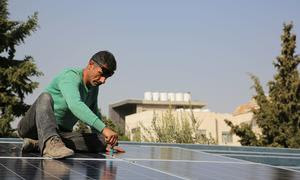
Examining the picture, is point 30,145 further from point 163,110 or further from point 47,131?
point 163,110

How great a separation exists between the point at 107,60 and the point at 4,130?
71.5 feet

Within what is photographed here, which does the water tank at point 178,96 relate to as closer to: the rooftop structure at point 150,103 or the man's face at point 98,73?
the rooftop structure at point 150,103

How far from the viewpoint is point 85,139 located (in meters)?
6.41

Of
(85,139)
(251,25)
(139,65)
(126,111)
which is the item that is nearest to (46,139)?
(85,139)

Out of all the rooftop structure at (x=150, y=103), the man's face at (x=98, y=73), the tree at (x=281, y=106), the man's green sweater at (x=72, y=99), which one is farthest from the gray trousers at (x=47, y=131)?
the rooftop structure at (x=150, y=103)

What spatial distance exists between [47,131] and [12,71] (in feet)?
73.7

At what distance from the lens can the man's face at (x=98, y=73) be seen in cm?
588

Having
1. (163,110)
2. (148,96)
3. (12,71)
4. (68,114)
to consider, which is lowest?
(68,114)

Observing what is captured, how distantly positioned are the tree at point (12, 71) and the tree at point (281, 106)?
1000 centimetres

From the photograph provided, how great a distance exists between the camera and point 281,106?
2686 centimetres

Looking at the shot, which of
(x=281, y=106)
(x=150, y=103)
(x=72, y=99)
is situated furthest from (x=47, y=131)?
(x=150, y=103)

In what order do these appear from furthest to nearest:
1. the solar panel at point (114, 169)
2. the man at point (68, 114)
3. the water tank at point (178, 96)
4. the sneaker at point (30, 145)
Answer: the water tank at point (178, 96)
the sneaker at point (30, 145)
the man at point (68, 114)
the solar panel at point (114, 169)

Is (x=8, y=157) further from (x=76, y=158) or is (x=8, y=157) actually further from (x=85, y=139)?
(x=85, y=139)

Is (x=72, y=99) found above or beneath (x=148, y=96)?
beneath
